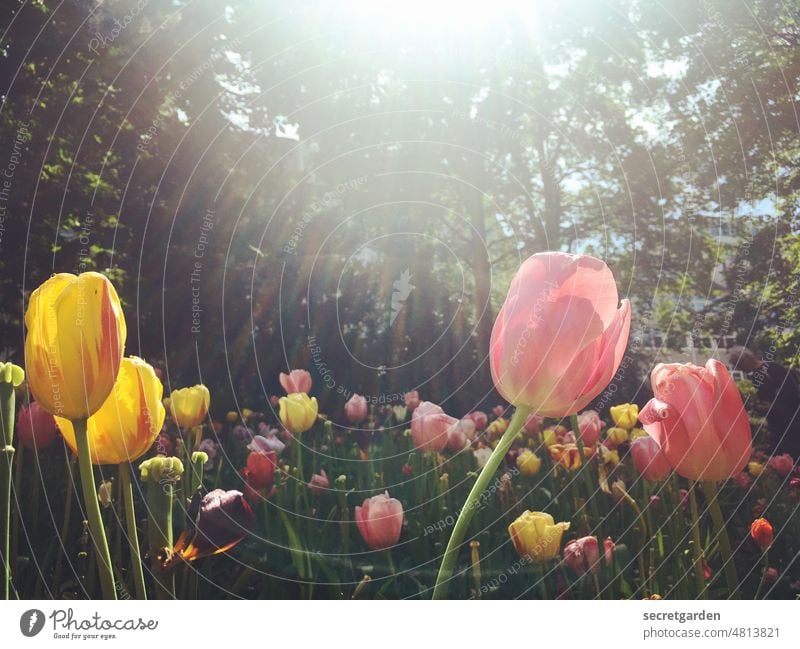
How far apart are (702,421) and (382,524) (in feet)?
1.08

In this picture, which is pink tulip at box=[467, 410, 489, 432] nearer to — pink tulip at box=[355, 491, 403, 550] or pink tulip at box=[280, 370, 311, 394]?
pink tulip at box=[280, 370, 311, 394]

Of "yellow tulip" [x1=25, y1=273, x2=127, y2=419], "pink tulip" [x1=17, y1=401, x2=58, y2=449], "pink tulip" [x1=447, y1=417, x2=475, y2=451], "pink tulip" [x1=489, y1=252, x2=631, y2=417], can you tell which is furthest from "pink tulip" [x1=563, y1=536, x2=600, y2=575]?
"pink tulip" [x1=17, y1=401, x2=58, y2=449]

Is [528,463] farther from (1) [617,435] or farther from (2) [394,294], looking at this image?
(2) [394,294]

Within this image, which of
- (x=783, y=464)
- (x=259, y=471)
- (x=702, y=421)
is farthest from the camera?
(x=783, y=464)

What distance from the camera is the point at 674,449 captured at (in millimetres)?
624

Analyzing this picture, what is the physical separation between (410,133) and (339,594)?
91 centimetres

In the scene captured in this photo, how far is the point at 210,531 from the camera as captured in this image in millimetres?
554

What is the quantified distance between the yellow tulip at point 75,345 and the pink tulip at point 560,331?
29 centimetres

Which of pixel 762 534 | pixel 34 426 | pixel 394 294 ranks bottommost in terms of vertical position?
pixel 762 534

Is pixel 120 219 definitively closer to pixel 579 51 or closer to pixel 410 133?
pixel 410 133

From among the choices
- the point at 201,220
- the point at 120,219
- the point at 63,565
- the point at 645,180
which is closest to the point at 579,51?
the point at 645,180

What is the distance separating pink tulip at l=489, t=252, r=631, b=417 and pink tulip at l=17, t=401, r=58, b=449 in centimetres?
58

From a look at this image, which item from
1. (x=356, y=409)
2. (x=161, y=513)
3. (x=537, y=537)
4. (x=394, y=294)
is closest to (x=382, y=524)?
(x=537, y=537)
